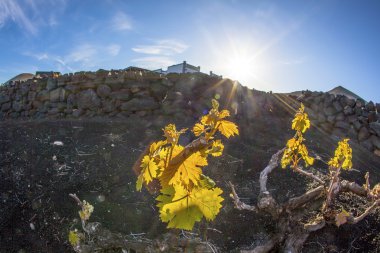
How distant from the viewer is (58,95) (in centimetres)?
809

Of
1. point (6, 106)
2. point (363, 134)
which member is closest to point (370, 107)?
point (363, 134)

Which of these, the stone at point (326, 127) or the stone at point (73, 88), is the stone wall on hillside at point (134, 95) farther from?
the stone at point (326, 127)

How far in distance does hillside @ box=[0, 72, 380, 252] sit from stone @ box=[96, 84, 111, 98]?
0.09 ft

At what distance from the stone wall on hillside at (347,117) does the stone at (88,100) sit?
5.27 m

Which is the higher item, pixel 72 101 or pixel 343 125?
pixel 72 101

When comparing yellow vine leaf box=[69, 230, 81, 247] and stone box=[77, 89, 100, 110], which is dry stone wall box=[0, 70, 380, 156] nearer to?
stone box=[77, 89, 100, 110]

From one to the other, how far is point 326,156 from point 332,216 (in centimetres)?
306

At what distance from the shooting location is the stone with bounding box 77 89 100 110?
293 inches

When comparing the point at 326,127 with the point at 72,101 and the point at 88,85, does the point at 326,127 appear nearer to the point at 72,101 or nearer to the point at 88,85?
the point at 88,85

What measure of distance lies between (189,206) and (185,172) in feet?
0.32

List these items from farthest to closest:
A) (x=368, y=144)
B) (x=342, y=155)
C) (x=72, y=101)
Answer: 1. (x=72, y=101)
2. (x=368, y=144)
3. (x=342, y=155)

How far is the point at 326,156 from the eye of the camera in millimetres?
5711

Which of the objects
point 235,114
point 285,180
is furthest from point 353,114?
point 285,180

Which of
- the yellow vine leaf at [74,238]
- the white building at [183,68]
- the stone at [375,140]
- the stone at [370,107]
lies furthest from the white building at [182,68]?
the yellow vine leaf at [74,238]
